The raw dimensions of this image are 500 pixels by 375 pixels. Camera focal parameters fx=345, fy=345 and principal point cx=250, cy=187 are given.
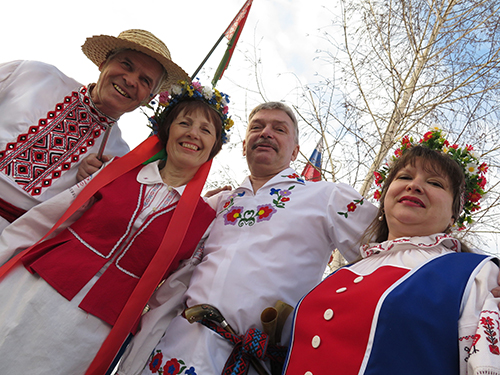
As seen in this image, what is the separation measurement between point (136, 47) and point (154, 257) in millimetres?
1636


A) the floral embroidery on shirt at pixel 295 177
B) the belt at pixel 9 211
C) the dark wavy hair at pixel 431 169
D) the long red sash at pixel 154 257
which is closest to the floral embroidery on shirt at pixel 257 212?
the floral embroidery on shirt at pixel 295 177

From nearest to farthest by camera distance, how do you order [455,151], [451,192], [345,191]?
[451,192] < [455,151] < [345,191]

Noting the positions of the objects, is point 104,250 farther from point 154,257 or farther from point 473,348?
point 473,348

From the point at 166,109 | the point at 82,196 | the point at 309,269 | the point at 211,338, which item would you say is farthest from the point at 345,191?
the point at 82,196

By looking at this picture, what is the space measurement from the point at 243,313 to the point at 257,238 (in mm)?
505

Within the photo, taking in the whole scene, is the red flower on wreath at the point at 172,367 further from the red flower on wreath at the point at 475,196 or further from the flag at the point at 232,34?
the flag at the point at 232,34

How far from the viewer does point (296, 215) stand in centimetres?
239

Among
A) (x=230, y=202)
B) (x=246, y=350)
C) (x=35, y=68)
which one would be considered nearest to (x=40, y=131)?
(x=35, y=68)

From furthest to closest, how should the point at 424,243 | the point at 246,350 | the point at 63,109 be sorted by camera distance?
the point at 63,109
the point at 246,350
the point at 424,243

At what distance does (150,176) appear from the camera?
2467mm

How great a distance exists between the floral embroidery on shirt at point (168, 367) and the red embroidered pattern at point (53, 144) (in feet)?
4.37

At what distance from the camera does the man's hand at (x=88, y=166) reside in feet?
8.13

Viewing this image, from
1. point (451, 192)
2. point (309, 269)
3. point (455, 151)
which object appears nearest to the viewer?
point (451, 192)

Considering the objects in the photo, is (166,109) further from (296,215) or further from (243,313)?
(243,313)
